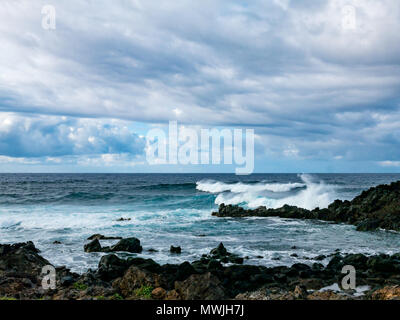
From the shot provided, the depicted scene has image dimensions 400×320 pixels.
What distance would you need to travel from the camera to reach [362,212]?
95.3 ft

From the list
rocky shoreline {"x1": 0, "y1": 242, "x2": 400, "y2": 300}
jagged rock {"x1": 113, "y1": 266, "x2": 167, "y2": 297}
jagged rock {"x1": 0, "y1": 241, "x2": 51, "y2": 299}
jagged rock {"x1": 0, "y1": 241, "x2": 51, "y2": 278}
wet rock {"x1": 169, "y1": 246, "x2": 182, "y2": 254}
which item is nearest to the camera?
rocky shoreline {"x1": 0, "y1": 242, "x2": 400, "y2": 300}

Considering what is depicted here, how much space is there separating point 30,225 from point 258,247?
18.2 m

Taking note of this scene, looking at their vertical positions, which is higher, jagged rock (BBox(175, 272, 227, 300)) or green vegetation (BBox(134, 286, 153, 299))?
jagged rock (BBox(175, 272, 227, 300))

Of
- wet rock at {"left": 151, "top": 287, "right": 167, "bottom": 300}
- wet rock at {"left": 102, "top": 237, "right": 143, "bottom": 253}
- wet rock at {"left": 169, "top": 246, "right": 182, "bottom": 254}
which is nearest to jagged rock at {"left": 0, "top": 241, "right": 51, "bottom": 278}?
wet rock at {"left": 102, "top": 237, "right": 143, "bottom": 253}

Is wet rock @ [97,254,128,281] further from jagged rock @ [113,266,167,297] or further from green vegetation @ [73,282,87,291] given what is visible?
jagged rock @ [113,266,167,297]

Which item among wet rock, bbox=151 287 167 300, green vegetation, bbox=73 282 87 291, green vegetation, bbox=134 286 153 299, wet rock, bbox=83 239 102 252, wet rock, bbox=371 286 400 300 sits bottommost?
wet rock, bbox=83 239 102 252

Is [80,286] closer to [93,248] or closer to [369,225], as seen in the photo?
[93,248]

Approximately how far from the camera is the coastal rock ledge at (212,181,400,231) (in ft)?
83.1

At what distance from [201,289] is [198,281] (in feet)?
0.87

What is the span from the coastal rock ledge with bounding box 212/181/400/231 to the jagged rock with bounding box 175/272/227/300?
61.4 ft

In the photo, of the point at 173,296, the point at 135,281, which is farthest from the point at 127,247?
the point at 173,296

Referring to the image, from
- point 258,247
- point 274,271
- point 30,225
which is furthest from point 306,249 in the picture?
point 30,225

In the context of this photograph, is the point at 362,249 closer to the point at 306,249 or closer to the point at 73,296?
the point at 306,249
